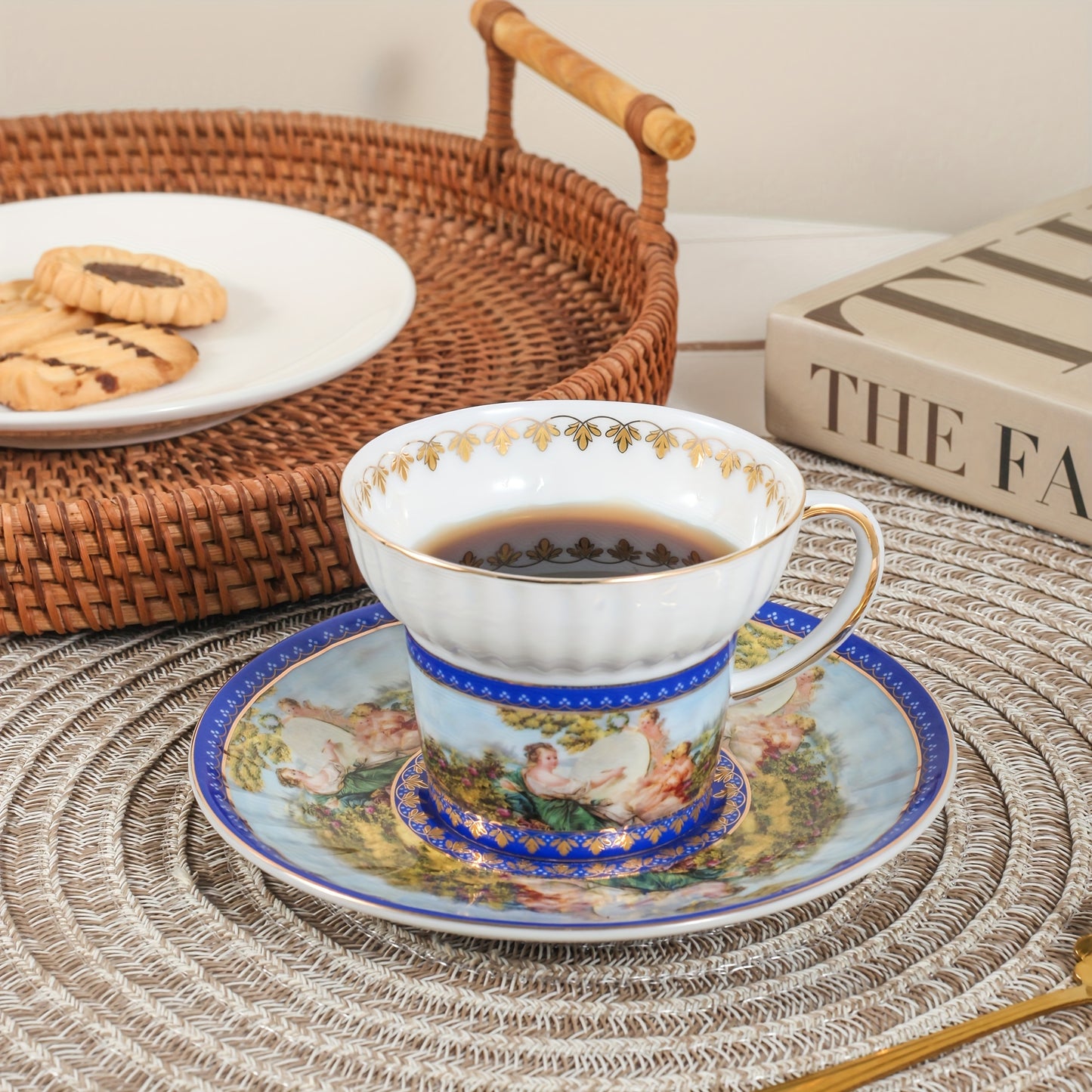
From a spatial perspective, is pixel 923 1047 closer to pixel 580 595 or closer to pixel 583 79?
pixel 580 595

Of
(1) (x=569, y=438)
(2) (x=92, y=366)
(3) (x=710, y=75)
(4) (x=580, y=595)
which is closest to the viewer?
(4) (x=580, y=595)

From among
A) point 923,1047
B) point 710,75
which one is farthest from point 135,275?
point 710,75

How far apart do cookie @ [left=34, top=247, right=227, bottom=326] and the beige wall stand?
54 centimetres

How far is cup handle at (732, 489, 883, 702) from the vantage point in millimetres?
450

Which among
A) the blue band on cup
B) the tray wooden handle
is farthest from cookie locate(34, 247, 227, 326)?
the blue band on cup

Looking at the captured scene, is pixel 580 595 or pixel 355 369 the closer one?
pixel 580 595

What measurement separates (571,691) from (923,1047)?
14 cm

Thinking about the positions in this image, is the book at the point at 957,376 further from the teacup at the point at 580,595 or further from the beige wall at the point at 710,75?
the beige wall at the point at 710,75

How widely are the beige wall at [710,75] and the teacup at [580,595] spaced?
87 cm

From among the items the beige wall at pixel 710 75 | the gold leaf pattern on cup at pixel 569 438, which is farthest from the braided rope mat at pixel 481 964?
the beige wall at pixel 710 75

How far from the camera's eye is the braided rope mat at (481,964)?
39 cm

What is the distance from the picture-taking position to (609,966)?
0.42 m

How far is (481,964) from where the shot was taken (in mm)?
422

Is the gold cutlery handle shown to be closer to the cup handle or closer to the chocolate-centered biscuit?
the cup handle
